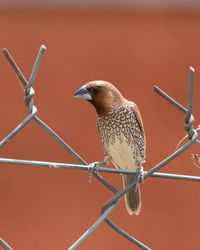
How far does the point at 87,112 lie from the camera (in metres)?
6.28

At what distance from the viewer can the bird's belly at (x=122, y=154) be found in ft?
10.4

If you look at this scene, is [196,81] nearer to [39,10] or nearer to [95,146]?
[95,146]

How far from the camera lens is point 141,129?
3.20 meters

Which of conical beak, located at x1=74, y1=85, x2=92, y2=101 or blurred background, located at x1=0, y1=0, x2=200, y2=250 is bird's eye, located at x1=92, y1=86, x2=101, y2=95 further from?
blurred background, located at x1=0, y1=0, x2=200, y2=250

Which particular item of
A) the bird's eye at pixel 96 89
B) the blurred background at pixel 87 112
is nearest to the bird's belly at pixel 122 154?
the bird's eye at pixel 96 89

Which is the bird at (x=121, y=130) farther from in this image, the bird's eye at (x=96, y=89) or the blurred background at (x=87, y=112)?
the blurred background at (x=87, y=112)

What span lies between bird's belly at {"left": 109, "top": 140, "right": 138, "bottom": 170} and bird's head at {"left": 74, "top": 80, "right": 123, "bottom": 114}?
0.21 m

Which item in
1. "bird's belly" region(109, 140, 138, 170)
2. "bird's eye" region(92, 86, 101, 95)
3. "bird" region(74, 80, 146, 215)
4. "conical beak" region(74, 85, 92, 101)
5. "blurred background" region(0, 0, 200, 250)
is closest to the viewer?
"conical beak" region(74, 85, 92, 101)

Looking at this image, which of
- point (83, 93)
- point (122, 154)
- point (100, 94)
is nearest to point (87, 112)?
point (122, 154)

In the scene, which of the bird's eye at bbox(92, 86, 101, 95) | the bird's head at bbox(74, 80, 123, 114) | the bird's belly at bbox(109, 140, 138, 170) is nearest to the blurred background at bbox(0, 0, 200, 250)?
the bird's belly at bbox(109, 140, 138, 170)

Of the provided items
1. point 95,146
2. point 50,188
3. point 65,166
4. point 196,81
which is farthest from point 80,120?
point 65,166

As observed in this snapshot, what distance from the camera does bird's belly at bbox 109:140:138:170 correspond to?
10.4ft

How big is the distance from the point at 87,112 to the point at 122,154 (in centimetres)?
309

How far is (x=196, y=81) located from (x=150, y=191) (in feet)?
3.74
